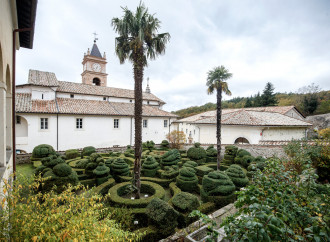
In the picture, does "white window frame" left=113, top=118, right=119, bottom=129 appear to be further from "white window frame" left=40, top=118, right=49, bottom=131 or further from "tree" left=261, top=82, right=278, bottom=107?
"tree" left=261, top=82, right=278, bottom=107

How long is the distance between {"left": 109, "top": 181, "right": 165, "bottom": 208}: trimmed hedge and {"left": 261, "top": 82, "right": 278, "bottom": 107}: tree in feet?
139

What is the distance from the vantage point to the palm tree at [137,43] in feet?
25.5

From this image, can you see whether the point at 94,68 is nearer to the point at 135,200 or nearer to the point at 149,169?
the point at 149,169

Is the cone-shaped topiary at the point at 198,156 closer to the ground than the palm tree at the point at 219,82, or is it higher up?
closer to the ground

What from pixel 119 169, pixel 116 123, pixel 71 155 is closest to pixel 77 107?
pixel 116 123

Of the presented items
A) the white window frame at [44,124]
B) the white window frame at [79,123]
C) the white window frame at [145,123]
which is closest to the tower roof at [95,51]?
the white window frame at [79,123]

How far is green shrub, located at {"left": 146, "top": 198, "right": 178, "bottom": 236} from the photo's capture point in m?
5.43

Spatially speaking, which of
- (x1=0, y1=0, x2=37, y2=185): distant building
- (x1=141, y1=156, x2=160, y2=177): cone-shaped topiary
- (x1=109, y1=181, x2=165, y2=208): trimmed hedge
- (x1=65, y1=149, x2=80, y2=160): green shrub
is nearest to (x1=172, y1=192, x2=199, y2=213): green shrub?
(x1=109, y1=181, x2=165, y2=208): trimmed hedge

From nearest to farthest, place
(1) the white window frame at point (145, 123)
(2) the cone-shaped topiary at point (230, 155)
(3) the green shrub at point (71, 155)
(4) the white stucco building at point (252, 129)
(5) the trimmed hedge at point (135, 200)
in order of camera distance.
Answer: (5) the trimmed hedge at point (135, 200) < (2) the cone-shaped topiary at point (230, 155) < (3) the green shrub at point (71, 155) < (4) the white stucco building at point (252, 129) < (1) the white window frame at point (145, 123)

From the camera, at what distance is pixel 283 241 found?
6.30ft

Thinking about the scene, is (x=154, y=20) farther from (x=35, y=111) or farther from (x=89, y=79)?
(x=89, y=79)

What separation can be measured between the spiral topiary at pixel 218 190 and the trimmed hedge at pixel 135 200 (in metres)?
2.23

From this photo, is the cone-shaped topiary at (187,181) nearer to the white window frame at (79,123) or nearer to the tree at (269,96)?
the white window frame at (79,123)

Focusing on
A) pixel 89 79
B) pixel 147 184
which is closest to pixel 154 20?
pixel 147 184
